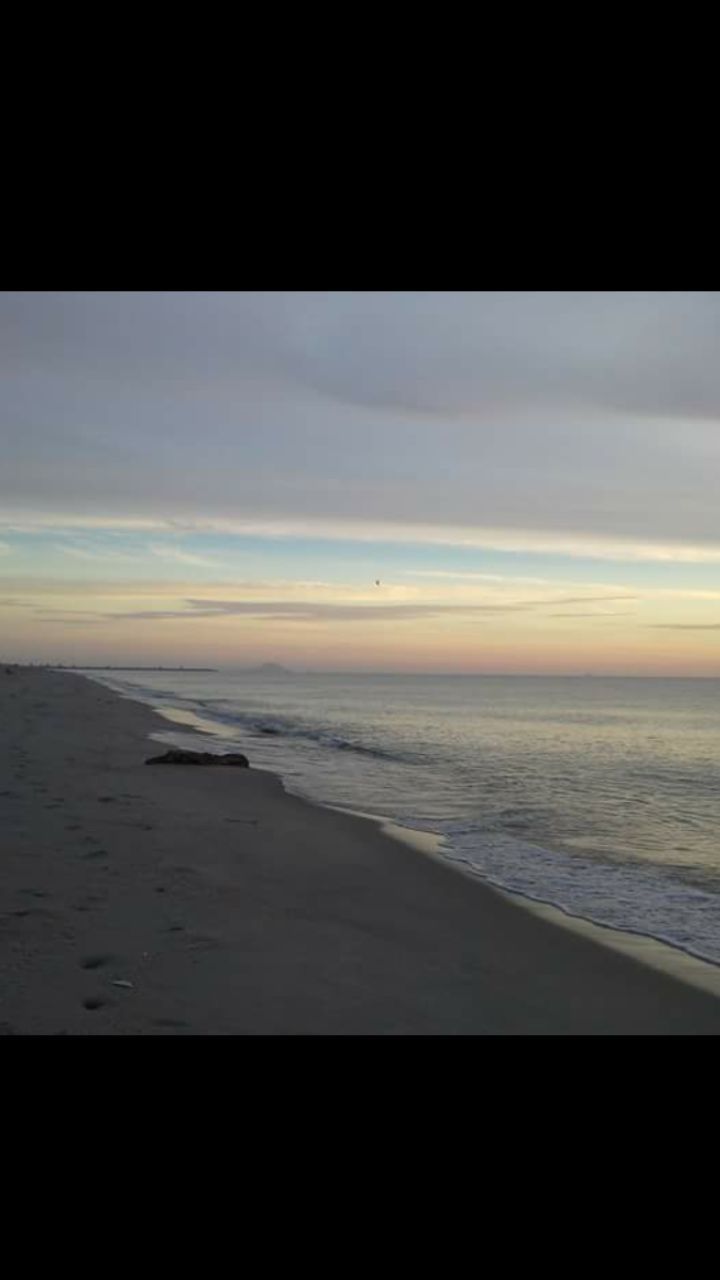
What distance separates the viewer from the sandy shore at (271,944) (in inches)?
179

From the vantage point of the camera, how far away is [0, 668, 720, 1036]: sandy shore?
14.9 feet

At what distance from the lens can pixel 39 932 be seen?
217 inches

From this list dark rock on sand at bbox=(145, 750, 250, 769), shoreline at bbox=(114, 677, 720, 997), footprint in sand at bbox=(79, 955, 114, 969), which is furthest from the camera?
dark rock on sand at bbox=(145, 750, 250, 769)

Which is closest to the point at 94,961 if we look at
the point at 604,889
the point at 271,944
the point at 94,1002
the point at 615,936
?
the point at 94,1002

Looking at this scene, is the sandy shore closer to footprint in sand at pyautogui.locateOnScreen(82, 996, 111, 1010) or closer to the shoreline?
footprint in sand at pyautogui.locateOnScreen(82, 996, 111, 1010)

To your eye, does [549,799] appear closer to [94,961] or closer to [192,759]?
[192,759]

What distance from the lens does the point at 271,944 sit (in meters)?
5.84

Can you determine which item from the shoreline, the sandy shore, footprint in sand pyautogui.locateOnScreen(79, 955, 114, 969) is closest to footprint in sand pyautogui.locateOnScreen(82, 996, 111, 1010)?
the sandy shore

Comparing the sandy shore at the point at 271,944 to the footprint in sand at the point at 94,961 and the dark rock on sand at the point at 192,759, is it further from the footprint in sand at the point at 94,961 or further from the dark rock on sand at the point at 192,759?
the dark rock on sand at the point at 192,759

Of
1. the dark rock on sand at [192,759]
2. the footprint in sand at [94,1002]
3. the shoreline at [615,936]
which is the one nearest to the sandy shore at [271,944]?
the footprint in sand at [94,1002]
